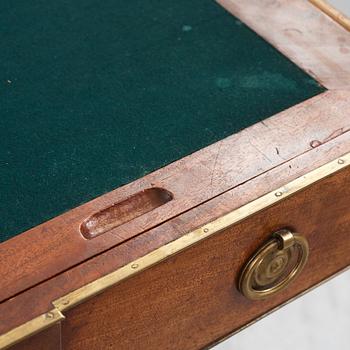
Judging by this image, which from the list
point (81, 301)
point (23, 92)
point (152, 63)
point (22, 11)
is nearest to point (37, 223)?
point (81, 301)

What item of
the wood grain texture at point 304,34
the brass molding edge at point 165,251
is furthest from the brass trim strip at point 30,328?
the wood grain texture at point 304,34

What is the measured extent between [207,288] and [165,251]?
0.65 feet

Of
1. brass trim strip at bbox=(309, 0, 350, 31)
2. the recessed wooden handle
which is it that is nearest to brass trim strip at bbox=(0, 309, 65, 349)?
the recessed wooden handle

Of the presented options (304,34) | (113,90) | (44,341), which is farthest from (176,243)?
(304,34)

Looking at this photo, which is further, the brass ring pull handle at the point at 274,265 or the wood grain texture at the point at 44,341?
the brass ring pull handle at the point at 274,265

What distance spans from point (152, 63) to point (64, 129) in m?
0.23

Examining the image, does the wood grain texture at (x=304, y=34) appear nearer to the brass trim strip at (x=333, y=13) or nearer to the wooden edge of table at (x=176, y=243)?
the brass trim strip at (x=333, y=13)

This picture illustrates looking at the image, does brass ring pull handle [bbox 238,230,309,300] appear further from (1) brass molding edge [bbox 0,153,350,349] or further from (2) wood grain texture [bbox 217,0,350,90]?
(2) wood grain texture [bbox 217,0,350,90]

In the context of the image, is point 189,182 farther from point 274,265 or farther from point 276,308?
point 276,308

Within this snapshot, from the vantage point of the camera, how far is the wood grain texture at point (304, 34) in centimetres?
161

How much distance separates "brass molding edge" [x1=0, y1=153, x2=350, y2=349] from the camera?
1.21 meters

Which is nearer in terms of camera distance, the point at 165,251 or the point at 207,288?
the point at 165,251

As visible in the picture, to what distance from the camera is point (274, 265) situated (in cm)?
155

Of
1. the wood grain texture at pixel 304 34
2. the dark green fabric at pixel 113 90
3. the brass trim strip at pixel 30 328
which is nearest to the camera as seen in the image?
the brass trim strip at pixel 30 328
